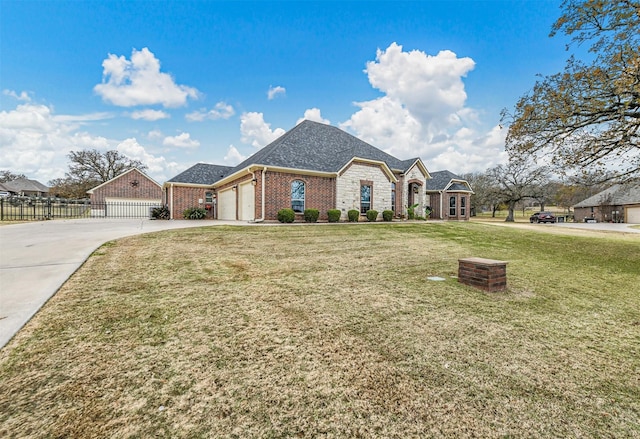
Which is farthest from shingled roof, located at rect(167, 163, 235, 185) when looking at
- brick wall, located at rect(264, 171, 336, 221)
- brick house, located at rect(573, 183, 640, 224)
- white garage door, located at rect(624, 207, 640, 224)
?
white garage door, located at rect(624, 207, 640, 224)

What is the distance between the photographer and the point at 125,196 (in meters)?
28.5

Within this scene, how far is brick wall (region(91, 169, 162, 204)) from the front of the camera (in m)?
28.0

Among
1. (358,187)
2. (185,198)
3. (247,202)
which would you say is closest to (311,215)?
(358,187)

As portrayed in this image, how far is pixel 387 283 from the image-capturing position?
4.93m

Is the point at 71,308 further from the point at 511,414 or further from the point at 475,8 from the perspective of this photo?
the point at 475,8

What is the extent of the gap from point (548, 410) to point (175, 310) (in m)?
3.82

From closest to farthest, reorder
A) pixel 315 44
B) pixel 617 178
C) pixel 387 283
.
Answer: pixel 387 283 < pixel 617 178 < pixel 315 44

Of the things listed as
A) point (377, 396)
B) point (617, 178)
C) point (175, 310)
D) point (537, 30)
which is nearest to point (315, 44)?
point (537, 30)

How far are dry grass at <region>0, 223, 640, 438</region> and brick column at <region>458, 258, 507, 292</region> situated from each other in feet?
0.87

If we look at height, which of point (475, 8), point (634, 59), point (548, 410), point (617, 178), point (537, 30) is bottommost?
point (548, 410)

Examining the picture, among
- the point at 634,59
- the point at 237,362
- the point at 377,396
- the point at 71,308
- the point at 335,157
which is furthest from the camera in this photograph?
the point at 335,157

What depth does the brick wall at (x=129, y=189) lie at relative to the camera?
2800 centimetres

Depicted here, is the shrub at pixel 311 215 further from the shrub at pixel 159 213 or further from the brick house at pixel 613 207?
the brick house at pixel 613 207

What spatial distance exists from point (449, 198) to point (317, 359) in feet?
87.6
